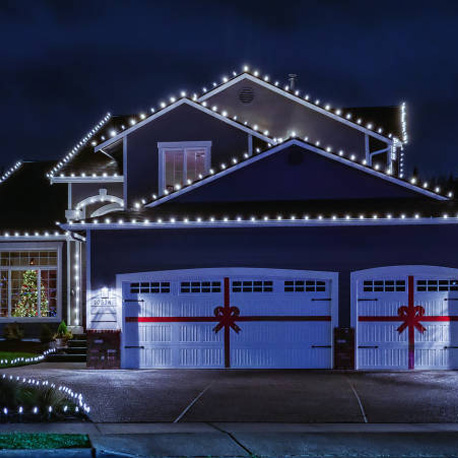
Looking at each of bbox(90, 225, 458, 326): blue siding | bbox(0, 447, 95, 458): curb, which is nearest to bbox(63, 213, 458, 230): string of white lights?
bbox(90, 225, 458, 326): blue siding

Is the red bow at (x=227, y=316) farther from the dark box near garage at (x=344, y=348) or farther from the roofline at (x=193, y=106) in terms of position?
the roofline at (x=193, y=106)

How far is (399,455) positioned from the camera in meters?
9.50

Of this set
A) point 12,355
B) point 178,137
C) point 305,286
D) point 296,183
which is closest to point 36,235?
point 12,355

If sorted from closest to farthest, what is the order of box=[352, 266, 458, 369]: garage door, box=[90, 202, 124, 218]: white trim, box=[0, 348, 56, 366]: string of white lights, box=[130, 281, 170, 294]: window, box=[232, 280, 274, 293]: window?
box=[352, 266, 458, 369]: garage door, box=[232, 280, 274, 293]: window, box=[130, 281, 170, 294]: window, box=[0, 348, 56, 366]: string of white lights, box=[90, 202, 124, 218]: white trim

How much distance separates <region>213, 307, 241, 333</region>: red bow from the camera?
1816cm

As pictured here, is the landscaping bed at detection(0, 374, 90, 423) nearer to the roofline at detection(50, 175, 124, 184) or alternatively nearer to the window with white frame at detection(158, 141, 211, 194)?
the window with white frame at detection(158, 141, 211, 194)

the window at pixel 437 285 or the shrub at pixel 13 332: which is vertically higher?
the window at pixel 437 285

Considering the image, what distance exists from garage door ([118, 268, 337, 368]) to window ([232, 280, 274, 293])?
0.07 feet

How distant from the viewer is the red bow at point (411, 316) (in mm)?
17812

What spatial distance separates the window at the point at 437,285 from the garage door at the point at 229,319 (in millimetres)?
1894

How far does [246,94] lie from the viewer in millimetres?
23688

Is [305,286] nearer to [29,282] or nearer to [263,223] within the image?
[263,223]

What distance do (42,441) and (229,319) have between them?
8436 mm

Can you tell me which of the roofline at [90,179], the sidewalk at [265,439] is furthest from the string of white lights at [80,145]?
the sidewalk at [265,439]
